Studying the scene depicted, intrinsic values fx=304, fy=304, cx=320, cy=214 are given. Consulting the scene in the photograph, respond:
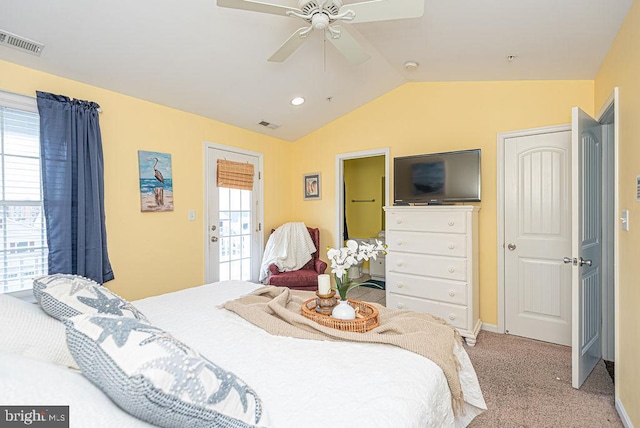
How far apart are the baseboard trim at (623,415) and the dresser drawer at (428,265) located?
123 centimetres

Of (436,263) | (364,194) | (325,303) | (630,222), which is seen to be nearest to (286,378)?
(325,303)

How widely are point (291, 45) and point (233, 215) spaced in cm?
232

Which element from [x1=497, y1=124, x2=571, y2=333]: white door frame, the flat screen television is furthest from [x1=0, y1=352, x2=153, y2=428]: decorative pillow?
[x1=497, y1=124, x2=571, y2=333]: white door frame

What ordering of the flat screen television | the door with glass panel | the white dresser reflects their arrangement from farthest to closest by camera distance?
the door with glass panel
the flat screen television
the white dresser

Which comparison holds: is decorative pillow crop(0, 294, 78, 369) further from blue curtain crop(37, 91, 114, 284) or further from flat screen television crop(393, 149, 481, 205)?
flat screen television crop(393, 149, 481, 205)

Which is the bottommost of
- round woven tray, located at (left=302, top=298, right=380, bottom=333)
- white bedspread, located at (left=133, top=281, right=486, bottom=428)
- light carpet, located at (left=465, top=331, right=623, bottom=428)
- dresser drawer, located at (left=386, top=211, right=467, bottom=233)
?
light carpet, located at (left=465, top=331, right=623, bottom=428)

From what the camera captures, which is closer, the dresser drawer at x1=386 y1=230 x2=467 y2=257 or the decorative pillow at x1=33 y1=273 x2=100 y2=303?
the decorative pillow at x1=33 y1=273 x2=100 y2=303

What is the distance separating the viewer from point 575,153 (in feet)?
6.86

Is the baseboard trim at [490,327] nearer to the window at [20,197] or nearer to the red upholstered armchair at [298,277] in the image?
the red upholstered armchair at [298,277]

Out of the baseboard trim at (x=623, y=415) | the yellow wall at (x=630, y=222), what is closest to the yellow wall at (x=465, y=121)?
the yellow wall at (x=630, y=222)

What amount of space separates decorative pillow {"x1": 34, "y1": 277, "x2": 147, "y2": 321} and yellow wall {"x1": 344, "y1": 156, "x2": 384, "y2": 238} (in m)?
4.76

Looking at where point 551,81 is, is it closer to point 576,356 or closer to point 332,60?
point 332,60

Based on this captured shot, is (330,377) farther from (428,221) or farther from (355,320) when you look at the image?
(428,221)

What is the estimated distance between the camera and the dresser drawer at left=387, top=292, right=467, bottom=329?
2871mm
